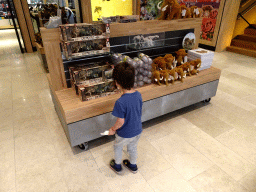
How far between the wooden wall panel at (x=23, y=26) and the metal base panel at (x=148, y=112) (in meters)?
5.41

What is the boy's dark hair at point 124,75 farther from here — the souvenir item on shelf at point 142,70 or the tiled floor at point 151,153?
the tiled floor at point 151,153

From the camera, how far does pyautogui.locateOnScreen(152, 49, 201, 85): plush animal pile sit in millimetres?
2523

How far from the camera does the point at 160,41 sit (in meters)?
2.93

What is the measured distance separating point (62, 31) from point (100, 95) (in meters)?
0.81

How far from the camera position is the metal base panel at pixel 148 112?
2068 mm

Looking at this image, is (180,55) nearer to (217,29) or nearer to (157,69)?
(157,69)

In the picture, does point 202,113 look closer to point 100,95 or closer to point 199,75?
point 199,75

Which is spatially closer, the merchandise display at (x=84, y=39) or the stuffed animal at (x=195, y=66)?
the merchandise display at (x=84, y=39)

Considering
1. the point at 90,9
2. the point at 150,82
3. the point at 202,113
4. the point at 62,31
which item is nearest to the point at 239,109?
the point at 202,113

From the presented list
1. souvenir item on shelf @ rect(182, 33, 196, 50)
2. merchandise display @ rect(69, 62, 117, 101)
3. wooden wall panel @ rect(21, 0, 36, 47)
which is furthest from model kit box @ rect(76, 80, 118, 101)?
wooden wall panel @ rect(21, 0, 36, 47)

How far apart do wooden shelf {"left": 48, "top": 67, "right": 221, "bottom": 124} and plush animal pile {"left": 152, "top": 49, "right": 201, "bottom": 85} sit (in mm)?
84

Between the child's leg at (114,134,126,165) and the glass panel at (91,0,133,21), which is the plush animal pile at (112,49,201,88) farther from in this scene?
the glass panel at (91,0,133,21)

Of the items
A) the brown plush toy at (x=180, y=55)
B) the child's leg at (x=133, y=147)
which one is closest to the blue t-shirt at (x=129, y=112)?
the child's leg at (x=133, y=147)

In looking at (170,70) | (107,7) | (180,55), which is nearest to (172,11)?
(180,55)
